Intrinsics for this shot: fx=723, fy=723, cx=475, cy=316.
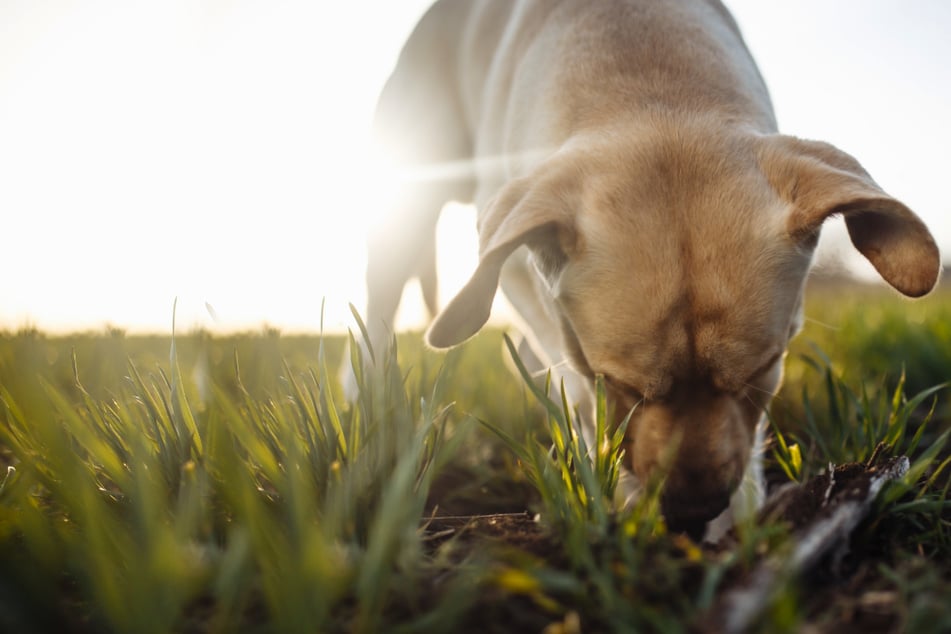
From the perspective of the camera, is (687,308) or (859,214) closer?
(687,308)

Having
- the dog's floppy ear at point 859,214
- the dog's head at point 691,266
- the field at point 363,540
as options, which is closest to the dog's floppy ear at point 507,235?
the dog's head at point 691,266

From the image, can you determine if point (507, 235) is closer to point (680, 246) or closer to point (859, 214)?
point (680, 246)

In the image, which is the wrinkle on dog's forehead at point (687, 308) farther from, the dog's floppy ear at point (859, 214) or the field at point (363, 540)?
the field at point (363, 540)

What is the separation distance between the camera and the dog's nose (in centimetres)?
187

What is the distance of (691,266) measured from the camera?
2018mm

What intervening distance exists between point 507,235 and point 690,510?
0.86 metres

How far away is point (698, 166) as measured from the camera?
2219mm

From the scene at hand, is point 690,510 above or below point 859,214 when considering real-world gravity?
below

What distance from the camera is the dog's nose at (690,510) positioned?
A: 1.87 meters

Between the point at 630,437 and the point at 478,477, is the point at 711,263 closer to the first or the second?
the point at 630,437

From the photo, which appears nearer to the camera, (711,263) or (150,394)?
(150,394)

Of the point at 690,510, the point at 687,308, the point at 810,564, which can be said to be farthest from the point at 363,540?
the point at 687,308

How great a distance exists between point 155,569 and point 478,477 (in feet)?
5.61

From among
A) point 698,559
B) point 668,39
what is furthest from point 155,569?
point 668,39
